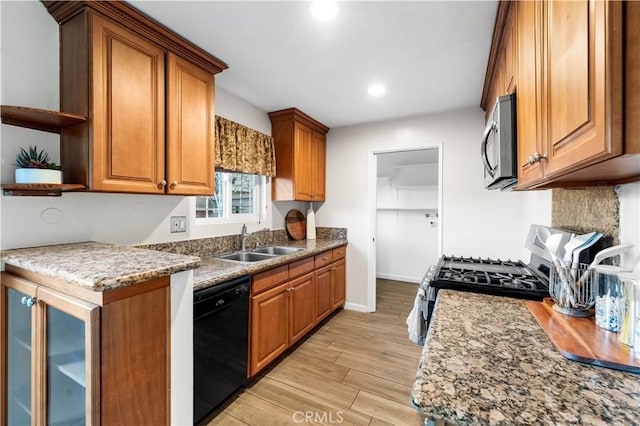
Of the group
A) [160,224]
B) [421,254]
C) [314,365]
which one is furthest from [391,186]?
[160,224]

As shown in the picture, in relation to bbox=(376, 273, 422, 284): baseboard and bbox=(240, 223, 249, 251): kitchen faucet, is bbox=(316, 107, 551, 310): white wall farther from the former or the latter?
bbox=(376, 273, 422, 284): baseboard

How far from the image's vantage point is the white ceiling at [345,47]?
1.50 metres

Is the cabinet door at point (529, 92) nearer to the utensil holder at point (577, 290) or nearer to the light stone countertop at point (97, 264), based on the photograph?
the utensil holder at point (577, 290)

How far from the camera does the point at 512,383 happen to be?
662 millimetres

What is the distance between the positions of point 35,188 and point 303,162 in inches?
90.2

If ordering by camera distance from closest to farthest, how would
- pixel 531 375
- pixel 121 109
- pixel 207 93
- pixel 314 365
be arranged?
1. pixel 531 375
2. pixel 121 109
3. pixel 207 93
4. pixel 314 365

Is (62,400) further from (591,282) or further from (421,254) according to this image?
(421,254)

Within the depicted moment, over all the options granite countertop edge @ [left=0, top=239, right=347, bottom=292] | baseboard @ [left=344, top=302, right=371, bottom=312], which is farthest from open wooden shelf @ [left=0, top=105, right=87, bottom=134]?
baseboard @ [left=344, top=302, right=371, bottom=312]

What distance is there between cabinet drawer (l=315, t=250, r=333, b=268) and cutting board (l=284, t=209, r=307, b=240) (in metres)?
0.57

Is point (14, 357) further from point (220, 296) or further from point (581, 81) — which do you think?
point (581, 81)

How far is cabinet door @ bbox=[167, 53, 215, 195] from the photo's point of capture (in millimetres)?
1745

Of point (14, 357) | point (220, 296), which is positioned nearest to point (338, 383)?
point (220, 296)

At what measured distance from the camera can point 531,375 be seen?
695 mm

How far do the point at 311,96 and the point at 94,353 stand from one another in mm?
2440
